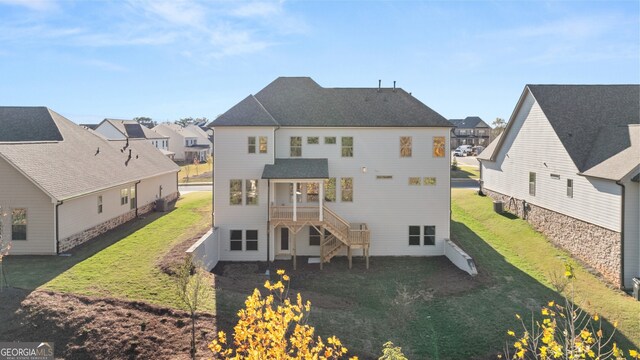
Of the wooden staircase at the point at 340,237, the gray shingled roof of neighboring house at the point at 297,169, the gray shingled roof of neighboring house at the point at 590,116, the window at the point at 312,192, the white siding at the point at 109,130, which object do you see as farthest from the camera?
the white siding at the point at 109,130

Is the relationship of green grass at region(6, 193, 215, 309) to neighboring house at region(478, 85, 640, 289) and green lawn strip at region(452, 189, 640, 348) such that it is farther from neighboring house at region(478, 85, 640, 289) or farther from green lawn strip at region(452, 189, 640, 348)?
neighboring house at region(478, 85, 640, 289)

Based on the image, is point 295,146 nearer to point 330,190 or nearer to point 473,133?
point 330,190

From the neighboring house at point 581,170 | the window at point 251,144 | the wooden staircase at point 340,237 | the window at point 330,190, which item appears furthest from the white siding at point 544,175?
the window at point 251,144

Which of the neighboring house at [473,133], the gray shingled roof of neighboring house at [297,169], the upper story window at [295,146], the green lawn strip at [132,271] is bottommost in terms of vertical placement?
the green lawn strip at [132,271]

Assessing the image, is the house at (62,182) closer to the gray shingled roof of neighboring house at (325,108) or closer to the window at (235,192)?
the window at (235,192)

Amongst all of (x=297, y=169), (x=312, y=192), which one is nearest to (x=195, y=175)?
(x=312, y=192)
